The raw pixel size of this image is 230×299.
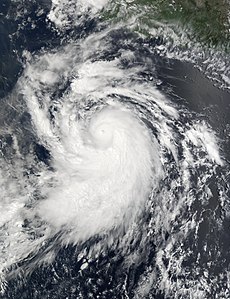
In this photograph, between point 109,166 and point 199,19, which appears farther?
point 199,19

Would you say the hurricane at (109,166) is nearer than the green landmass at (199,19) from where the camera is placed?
Yes

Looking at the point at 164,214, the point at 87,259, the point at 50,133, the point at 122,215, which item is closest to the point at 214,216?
the point at 164,214

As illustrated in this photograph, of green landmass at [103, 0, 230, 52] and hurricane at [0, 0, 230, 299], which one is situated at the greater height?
green landmass at [103, 0, 230, 52]

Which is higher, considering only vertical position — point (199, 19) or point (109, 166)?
point (199, 19)

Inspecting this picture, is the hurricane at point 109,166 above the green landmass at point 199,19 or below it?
below

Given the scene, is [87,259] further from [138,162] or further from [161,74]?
[161,74]

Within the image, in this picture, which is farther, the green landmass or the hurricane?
the green landmass

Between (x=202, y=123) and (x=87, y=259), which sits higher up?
(x=202, y=123)

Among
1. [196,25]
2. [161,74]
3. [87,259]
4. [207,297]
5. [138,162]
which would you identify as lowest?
[207,297]
